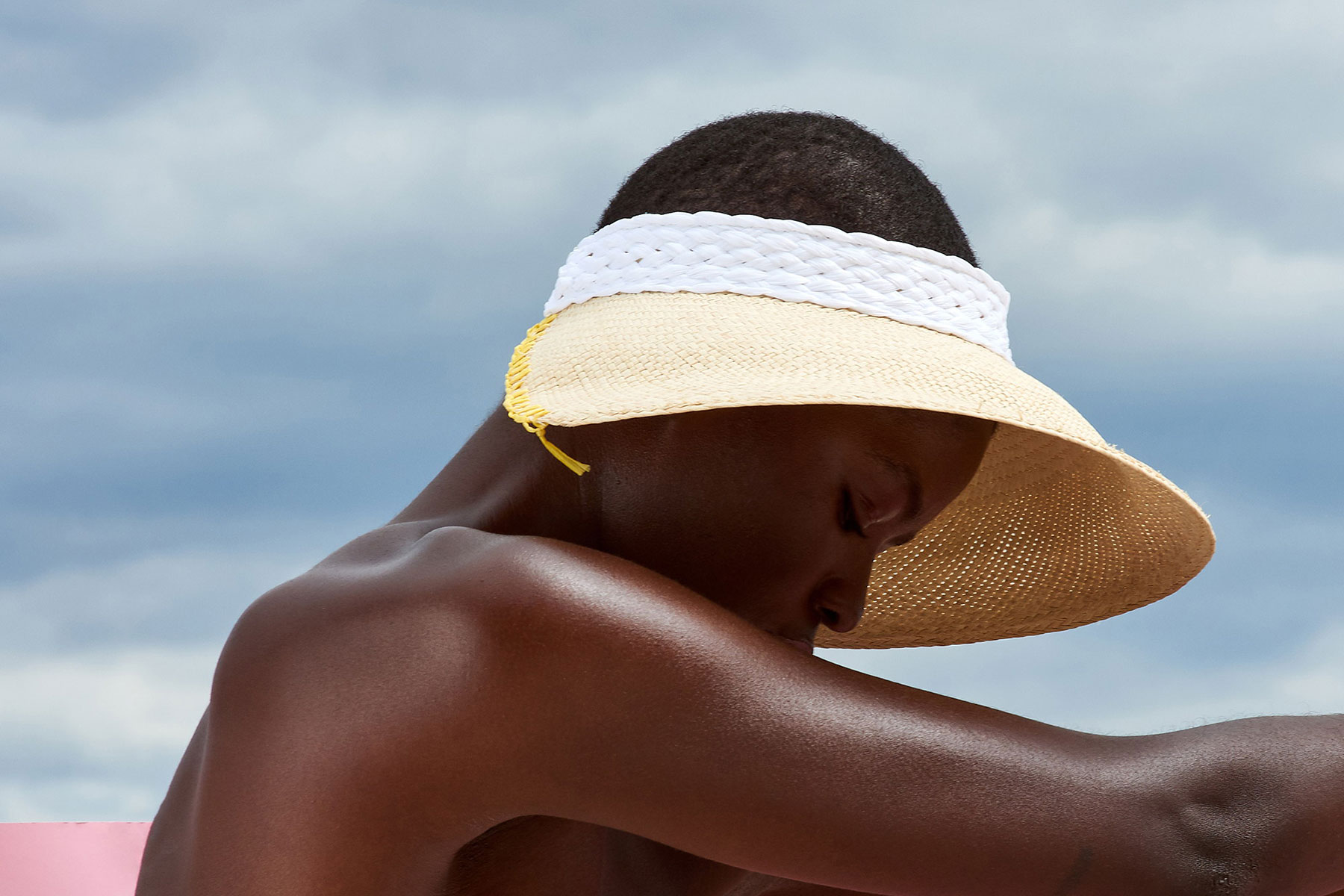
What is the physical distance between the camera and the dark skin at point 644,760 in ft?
3.62

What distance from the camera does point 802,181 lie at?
1.42 metres

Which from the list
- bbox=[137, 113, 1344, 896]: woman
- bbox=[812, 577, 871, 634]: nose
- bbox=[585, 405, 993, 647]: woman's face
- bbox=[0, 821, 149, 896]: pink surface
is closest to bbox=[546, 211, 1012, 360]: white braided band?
bbox=[137, 113, 1344, 896]: woman

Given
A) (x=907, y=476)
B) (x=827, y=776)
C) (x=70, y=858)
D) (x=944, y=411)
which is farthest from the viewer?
(x=70, y=858)

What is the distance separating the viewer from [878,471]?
4.50 feet

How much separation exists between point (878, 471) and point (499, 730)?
0.47 m

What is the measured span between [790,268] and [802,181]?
113mm

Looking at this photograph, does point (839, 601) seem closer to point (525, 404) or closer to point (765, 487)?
point (765, 487)

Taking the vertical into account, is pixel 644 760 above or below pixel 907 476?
below

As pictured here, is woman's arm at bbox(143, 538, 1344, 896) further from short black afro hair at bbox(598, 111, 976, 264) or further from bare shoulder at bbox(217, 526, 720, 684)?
short black afro hair at bbox(598, 111, 976, 264)

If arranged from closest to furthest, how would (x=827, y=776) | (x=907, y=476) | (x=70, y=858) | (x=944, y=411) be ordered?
(x=827, y=776) < (x=944, y=411) < (x=907, y=476) < (x=70, y=858)

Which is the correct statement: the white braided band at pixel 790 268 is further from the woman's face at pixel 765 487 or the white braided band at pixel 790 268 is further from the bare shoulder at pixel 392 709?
the bare shoulder at pixel 392 709

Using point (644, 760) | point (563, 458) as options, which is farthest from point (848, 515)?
point (644, 760)

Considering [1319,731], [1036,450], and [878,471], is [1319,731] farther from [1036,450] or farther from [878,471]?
[1036,450]

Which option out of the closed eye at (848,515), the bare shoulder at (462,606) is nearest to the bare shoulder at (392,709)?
the bare shoulder at (462,606)
